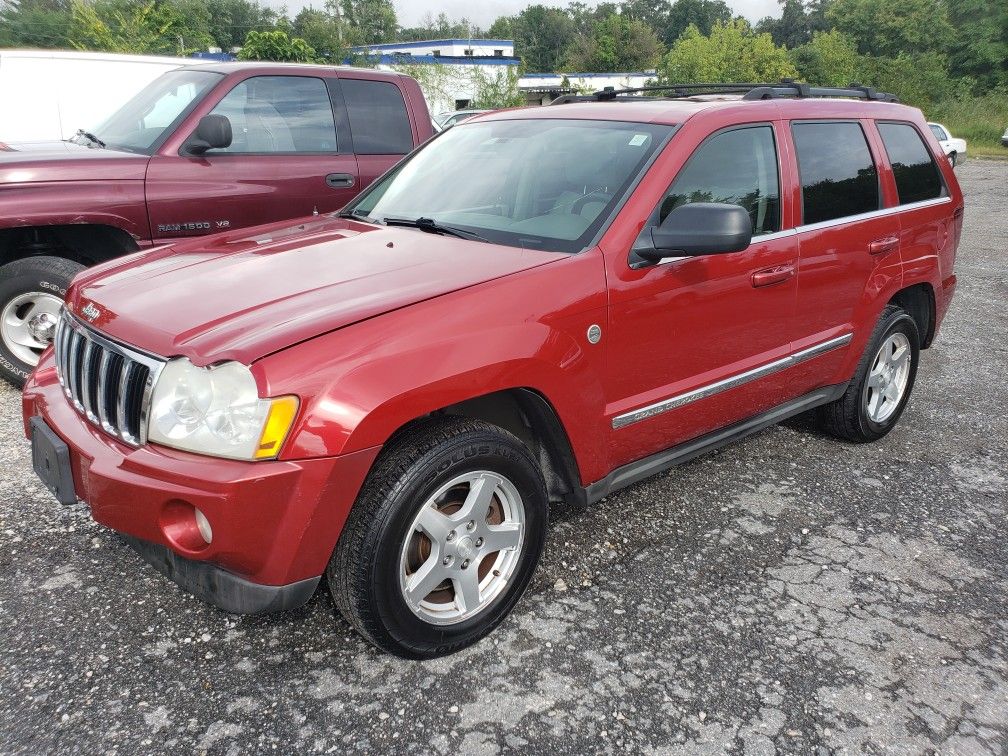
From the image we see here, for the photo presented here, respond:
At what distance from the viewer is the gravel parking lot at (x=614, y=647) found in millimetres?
2326

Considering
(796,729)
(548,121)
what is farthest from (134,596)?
(548,121)

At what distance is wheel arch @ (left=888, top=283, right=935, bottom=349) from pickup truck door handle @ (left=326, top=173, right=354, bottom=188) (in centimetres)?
342

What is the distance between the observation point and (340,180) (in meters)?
5.54

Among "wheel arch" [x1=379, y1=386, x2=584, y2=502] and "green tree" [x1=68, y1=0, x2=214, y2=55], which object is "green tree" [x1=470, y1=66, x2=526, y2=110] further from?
"wheel arch" [x1=379, y1=386, x2=584, y2=502]

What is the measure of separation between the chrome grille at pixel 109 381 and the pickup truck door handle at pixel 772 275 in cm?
227

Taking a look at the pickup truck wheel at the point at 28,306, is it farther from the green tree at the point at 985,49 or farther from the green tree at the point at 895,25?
the green tree at the point at 895,25

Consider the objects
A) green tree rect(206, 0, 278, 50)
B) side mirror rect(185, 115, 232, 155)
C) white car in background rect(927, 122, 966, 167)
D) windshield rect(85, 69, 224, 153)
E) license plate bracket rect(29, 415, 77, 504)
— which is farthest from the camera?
green tree rect(206, 0, 278, 50)

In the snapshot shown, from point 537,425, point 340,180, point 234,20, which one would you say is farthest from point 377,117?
point 234,20

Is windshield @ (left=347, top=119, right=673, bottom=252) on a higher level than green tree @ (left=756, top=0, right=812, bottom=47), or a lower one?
lower

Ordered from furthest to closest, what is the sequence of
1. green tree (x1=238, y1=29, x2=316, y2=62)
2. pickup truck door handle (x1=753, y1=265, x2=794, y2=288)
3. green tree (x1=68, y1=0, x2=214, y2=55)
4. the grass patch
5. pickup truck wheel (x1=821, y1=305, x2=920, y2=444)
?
the grass patch → green tree (x1=238, y1=29, x2=316, y2=62) → green tree (x1=68, y1=0, x2=214, y2=55) → pickup truck wheel (x1=821, y1=305, x2=920, y2=444) → pickup truck door handle (x1=753, y1=265, x2=794, y2=288)

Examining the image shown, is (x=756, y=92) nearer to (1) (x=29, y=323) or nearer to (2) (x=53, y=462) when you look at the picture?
(2) (x=53, y=462)

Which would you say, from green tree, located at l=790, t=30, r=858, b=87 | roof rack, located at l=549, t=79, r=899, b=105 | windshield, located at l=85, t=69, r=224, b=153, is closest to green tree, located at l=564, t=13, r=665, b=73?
green tree, located at l=790, t=30, r=858, b=87

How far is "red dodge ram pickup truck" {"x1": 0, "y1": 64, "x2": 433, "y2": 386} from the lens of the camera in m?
4.61

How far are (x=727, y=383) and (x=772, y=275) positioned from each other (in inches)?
19.1
